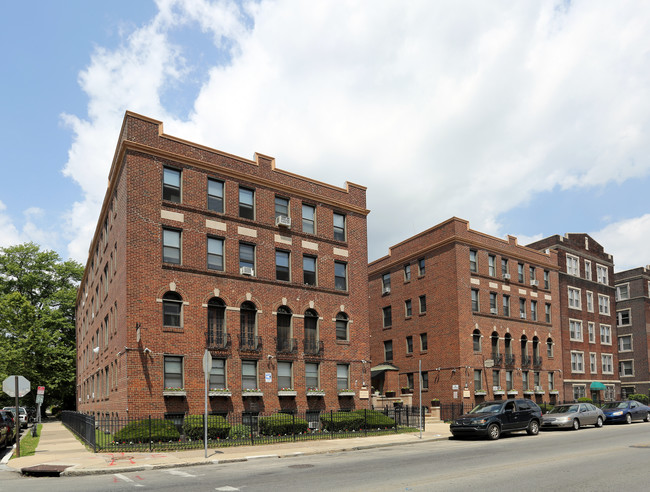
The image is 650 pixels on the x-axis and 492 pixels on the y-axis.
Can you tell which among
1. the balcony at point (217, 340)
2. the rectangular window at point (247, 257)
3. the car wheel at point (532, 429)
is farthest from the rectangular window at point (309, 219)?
the car wheel at point (532, 429)

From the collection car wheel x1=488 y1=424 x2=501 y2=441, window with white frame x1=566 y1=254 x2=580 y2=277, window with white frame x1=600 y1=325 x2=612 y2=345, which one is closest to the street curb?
car wheel x1=488 y1=424 x2=501 y2=441

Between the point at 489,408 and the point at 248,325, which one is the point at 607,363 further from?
the point at 248,325

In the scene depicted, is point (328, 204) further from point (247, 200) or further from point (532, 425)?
point (532, 425)

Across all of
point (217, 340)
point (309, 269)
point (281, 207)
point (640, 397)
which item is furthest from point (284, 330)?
point (640, 397)

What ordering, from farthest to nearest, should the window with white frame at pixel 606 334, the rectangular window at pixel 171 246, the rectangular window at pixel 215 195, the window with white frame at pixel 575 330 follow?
the window with white frame at pixel 606 334, the window with white frame at pixel 575 330, the rectangular window at pixel 215 195, the rectangular window at pixel 171 246

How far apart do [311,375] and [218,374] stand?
5734 mm

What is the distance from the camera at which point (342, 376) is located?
1305 inches

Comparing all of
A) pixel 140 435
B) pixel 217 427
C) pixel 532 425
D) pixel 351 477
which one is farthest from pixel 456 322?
pixel 351 477

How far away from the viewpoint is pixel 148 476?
15.4 metres

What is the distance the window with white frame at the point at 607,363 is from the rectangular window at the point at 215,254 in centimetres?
4314

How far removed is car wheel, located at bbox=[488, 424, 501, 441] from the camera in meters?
24.3

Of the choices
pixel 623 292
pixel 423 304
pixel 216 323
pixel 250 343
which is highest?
pixel 623 292

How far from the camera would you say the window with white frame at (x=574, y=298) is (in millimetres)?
53656

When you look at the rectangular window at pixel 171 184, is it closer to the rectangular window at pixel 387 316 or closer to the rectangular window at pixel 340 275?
the rectangular window at pixel 340 275
